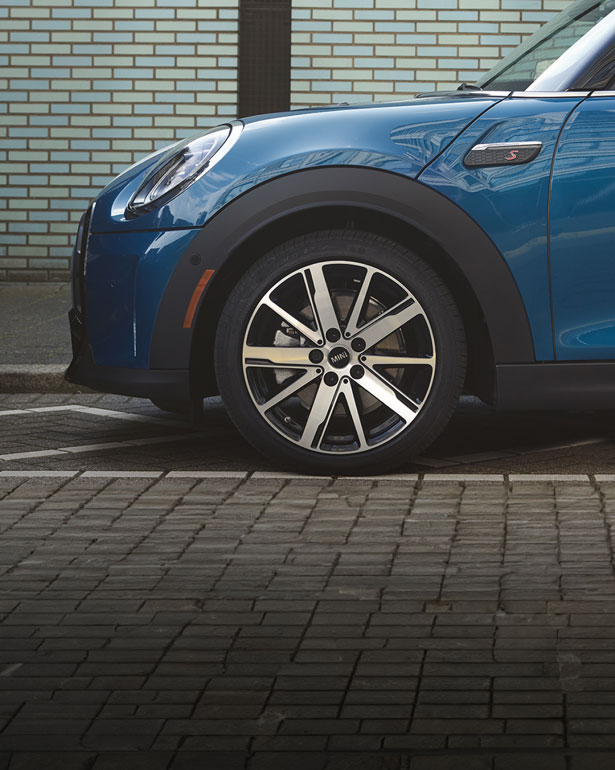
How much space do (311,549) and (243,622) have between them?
30.7 inches

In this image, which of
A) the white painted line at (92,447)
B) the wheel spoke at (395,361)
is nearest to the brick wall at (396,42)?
the white painted line at (92,447)

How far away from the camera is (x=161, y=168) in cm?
565

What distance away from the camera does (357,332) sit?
17.9ft

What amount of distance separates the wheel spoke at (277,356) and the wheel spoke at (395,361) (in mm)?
203

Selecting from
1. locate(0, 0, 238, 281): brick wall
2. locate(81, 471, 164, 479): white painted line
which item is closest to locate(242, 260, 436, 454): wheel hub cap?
locate(81, 471, 164, 479): white painted line

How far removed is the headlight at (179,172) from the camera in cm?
553

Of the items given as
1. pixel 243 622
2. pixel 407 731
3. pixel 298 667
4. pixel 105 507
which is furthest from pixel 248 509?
pixel 407 731

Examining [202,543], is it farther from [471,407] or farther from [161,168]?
[471,407]

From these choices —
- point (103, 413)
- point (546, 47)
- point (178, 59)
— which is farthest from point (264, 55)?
point (546, 47)

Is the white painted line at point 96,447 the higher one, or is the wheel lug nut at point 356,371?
the wheel lug nut at point 356,371

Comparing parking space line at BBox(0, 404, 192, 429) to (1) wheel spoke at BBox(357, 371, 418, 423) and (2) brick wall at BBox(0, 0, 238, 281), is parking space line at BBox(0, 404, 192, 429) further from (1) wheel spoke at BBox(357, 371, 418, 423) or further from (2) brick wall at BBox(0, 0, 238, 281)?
(2) brick wall at BBox(0, 0, 238, 281)

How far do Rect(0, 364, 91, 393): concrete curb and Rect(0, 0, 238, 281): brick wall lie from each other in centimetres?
489

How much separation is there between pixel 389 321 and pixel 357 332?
12 cm

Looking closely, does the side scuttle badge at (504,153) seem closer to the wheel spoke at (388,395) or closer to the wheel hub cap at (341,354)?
the wheel hub cap at (341,354)
